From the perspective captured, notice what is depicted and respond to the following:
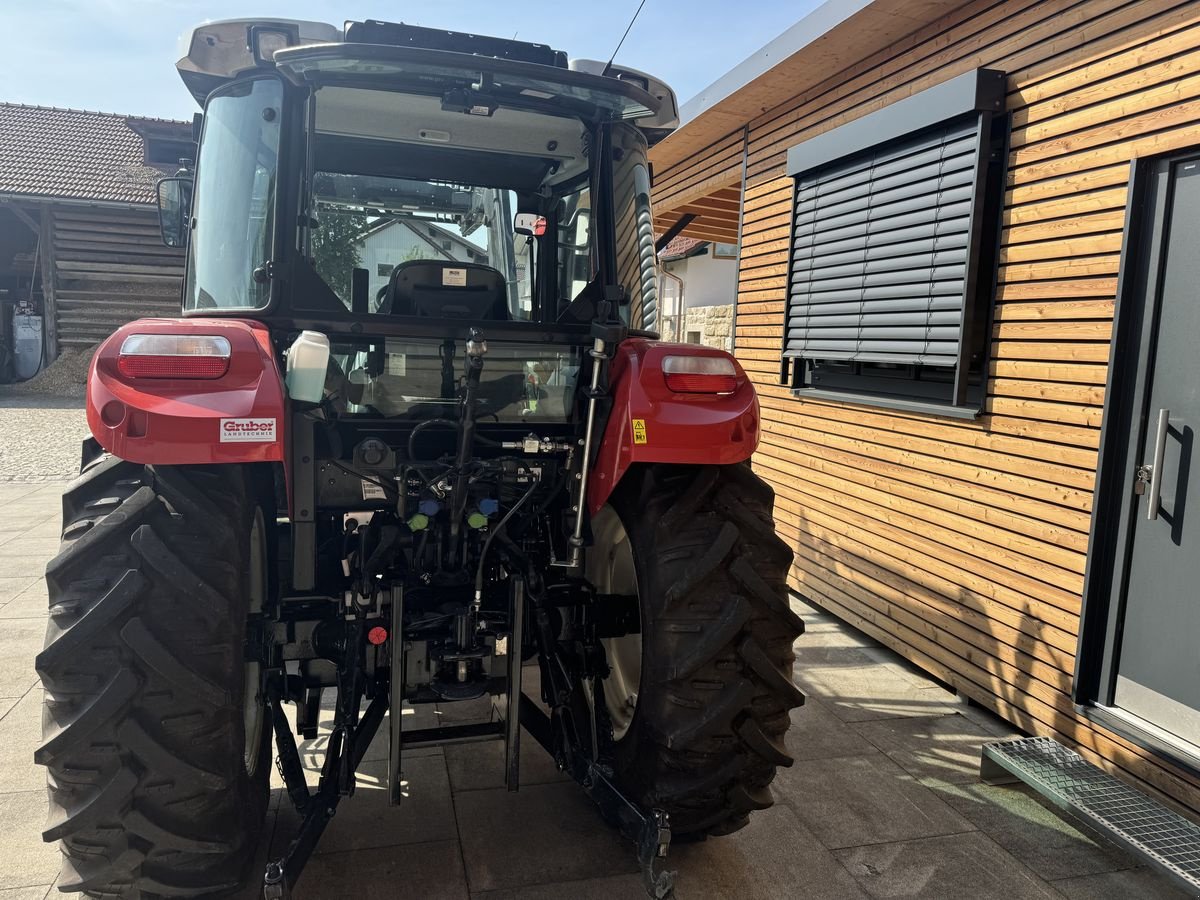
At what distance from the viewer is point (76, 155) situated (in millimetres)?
18062

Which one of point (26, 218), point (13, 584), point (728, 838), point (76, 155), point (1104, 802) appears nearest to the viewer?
point (728, 838)

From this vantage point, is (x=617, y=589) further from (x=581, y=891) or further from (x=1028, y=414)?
(x=1028, y=414)

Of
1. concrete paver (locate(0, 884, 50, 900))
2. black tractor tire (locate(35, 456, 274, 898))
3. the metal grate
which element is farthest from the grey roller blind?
concrete paver (locate(0, 884, 50, 900))

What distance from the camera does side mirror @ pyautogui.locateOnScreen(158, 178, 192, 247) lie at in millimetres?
2887

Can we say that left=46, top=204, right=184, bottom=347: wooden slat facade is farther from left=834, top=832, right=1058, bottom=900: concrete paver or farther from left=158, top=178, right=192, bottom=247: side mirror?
left=834, top=832, right=1058, bottom=900: concrete paver

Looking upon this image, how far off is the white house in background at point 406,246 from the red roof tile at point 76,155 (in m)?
15.1

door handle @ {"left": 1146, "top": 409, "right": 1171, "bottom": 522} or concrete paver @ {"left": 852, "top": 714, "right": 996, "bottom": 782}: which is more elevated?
door handle @ {"left": 1146, "top": 409, "right": 1171, "bottom": 522}

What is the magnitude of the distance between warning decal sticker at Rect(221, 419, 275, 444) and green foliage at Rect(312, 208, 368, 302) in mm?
706

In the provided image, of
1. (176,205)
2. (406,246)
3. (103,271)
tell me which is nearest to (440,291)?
(406,246)

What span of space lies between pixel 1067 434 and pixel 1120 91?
1.38 metres

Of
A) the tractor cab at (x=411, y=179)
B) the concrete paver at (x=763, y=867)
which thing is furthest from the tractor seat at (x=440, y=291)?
the concrete paver at (x=763, y=867)

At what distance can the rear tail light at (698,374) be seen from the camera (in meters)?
2.60

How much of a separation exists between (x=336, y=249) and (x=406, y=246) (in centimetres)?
27

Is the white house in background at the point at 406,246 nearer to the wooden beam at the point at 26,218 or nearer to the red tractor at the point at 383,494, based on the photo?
the red tractor at the point at 383,494
